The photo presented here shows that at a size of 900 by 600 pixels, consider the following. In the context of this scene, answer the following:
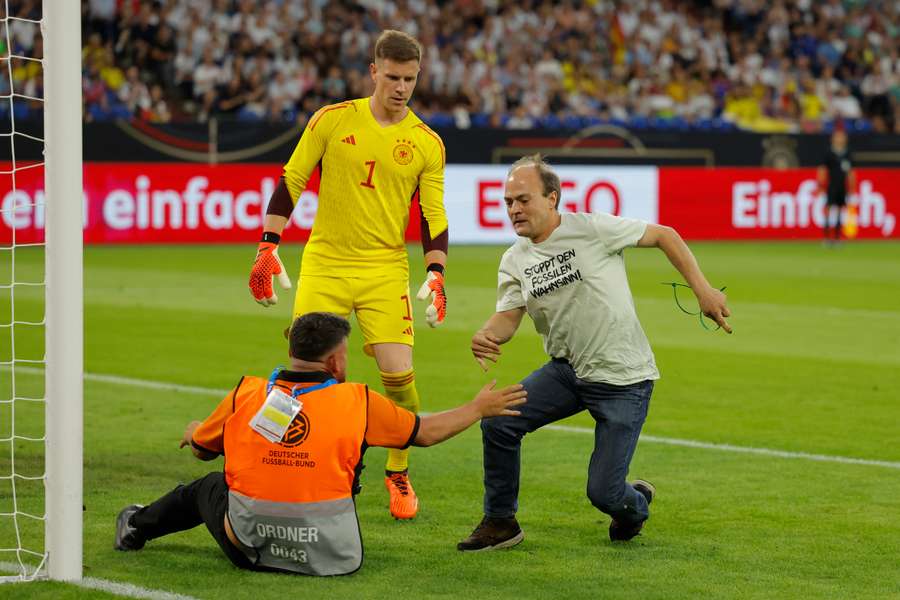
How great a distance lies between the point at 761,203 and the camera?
2677cm

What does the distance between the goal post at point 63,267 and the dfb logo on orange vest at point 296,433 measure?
75 cm

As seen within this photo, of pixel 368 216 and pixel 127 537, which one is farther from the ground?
pixel 368 216

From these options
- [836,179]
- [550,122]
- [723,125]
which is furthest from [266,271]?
[723,125]

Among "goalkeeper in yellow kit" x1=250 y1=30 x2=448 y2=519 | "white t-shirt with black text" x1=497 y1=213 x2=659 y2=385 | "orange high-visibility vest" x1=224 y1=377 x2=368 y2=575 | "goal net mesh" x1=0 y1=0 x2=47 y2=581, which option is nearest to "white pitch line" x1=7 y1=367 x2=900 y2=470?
"goal net mesh" x1=0 y1=0 x2=47 y2=581

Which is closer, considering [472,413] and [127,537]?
[472,413]

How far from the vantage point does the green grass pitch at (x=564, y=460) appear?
18.8ft

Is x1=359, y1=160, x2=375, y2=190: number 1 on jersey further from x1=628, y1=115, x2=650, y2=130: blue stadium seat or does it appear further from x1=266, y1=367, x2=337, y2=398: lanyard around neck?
x1=628, y1=115, x2=650, y2=130: blue stadium seat

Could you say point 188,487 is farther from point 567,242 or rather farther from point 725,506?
point 725,506

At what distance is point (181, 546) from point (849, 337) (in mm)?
9101

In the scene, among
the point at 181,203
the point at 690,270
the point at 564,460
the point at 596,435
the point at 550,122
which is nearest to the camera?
the point at 690,270

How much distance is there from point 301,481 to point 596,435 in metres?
1.43

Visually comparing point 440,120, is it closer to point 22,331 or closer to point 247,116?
point 247,116

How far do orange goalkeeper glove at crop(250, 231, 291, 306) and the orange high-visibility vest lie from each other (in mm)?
1392

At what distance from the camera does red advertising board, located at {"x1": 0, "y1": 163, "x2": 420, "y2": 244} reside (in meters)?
22.4
